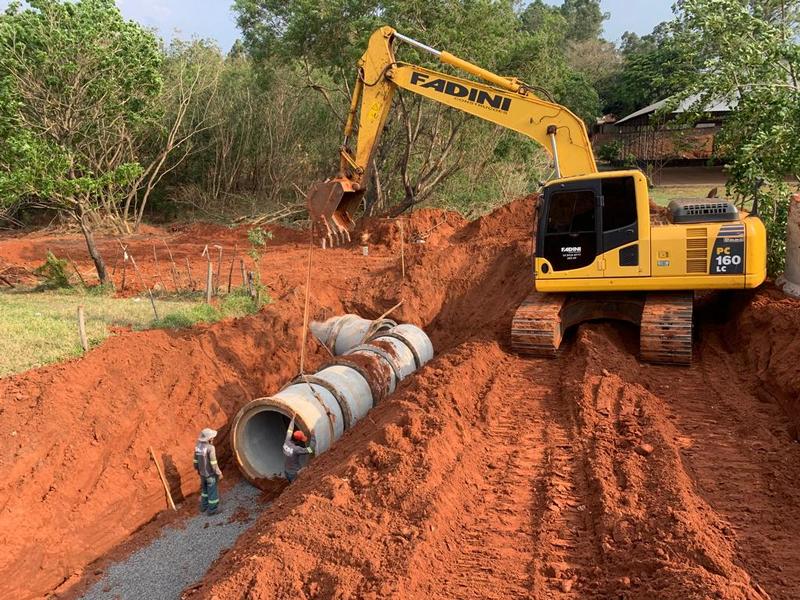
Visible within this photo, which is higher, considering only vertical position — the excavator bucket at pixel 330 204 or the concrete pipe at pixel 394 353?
the excavator bucket at pixel 330 204

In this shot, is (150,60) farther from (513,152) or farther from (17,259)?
(513,152)

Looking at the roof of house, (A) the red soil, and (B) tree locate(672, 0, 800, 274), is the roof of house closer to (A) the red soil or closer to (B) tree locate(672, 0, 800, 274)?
(B) tree locate(672, 0, 800, 274)

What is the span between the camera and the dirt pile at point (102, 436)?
25.5ft

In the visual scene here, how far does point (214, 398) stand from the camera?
10.3 m

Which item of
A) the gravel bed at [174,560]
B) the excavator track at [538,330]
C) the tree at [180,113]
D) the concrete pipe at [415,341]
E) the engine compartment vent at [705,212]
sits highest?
the tree at [180,113]

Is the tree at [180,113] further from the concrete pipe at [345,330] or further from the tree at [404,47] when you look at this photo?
the concrete pipe at [345,330]

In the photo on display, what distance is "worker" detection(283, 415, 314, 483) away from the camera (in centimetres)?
820

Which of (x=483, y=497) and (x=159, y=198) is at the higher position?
(x=159, y=198)

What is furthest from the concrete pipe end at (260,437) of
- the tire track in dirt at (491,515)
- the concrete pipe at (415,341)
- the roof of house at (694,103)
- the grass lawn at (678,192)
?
the grass lawn at (678,192)

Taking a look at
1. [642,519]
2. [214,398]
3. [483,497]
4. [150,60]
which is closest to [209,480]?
[214,398]

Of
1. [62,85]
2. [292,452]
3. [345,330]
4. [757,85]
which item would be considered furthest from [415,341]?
[62,85]

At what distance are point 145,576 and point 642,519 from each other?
18.8ft

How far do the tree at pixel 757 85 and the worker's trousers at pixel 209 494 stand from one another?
390 inches

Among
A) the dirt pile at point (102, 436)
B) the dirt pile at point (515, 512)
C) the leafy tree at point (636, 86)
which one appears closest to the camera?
the dirt pile at point (515, 512)
